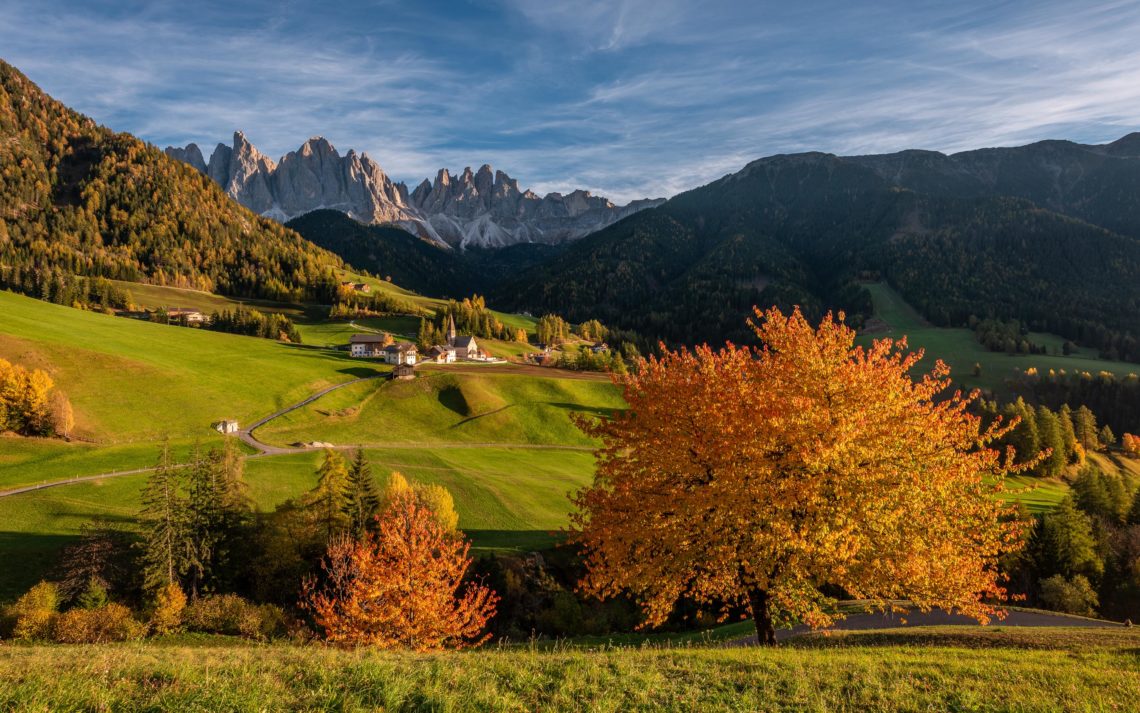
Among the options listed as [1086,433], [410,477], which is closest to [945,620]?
[410,477]

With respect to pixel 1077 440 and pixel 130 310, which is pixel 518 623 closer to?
pixel 1077 440

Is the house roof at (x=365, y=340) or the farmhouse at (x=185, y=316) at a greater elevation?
the farmhouse at (x=185, y=316)

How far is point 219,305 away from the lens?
650 feet

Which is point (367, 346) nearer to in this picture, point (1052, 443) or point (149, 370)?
point (149, 370)

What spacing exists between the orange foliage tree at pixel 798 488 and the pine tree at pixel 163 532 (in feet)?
134

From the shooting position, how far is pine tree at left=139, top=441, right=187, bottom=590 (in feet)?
143

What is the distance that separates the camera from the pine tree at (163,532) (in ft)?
143

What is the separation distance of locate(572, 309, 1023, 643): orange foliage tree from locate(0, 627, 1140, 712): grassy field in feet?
11.9

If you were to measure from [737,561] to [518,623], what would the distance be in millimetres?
32663

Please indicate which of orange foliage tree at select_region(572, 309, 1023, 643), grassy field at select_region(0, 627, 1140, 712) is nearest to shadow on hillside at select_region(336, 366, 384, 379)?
orange foliage tree at select_region(572, 309, 1023, 643)

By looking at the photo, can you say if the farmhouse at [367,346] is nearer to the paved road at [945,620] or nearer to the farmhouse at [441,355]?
the farmhouse at [441,355]

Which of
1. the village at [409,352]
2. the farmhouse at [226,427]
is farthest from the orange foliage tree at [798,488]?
the village at [409,352]

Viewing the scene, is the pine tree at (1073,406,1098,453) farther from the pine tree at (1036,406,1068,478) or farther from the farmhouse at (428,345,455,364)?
the farmhouse at (428,345,455,364)

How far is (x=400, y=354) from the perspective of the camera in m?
140
